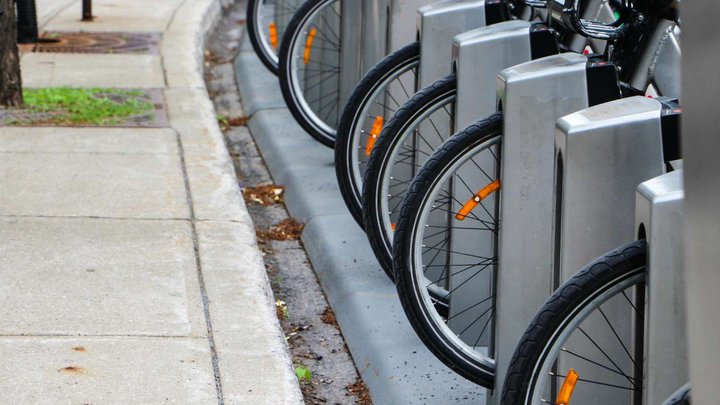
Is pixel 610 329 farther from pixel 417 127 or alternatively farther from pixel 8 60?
pixel 8 60

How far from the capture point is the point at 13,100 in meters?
7.17

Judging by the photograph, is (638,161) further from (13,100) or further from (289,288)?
(13,100)

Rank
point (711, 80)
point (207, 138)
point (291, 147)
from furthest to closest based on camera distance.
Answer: point (291, 147) → point (207, 138) → point (711, 80)

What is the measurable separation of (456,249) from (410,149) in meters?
0.86

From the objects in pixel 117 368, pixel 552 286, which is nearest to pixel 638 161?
pixel 552 286

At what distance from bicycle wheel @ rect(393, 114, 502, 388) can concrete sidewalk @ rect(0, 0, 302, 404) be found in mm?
481

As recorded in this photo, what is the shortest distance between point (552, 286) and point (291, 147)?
4052mm

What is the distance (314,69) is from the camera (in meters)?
7.49

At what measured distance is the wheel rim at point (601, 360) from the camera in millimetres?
2980

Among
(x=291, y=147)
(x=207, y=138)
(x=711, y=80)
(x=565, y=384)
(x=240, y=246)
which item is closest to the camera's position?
(x=711, y=80)

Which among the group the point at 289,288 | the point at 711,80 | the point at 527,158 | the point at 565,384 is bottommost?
the point at 289,288

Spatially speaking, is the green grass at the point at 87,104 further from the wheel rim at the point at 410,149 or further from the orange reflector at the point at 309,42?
the wheel rim at the point at 410,149

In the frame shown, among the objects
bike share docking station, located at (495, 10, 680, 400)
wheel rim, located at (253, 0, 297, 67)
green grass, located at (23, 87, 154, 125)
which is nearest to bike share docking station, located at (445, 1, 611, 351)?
→ bike share docking station, located at (495, 10, 680, 400)

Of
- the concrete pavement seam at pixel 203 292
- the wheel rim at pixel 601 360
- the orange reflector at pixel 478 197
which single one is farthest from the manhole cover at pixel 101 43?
the wheel rim at pixel 601 360
